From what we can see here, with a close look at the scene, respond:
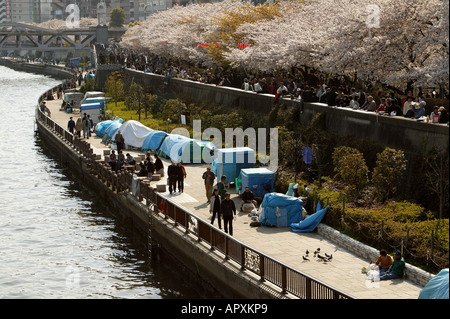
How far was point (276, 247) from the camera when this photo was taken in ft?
79.8

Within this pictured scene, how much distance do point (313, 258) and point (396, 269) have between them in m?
2.96

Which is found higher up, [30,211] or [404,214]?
[404,214]

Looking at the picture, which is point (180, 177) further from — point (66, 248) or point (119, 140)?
point (119, 140)

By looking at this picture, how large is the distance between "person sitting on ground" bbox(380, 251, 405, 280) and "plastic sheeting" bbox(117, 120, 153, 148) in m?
26.5

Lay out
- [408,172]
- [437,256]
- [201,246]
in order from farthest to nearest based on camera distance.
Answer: [408,172], [201,246], [437,256]

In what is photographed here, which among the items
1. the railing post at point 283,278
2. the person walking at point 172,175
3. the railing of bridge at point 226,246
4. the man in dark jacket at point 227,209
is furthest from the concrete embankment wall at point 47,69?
the railing post at point 283,278

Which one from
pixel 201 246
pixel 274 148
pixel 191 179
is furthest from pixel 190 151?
pixel 201 246

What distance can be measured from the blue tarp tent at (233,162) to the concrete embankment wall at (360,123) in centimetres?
381

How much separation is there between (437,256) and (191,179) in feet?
55.8

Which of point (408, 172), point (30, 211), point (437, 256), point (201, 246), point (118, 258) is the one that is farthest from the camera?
point (30, 211)

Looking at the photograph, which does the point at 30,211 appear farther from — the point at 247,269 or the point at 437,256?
the point at 437,256

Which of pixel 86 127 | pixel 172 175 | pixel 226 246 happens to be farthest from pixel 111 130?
pixel 226 246

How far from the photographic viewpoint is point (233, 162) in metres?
33.0

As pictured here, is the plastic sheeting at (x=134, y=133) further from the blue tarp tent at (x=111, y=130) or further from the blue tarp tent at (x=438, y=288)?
the blue tarp tent at (x=438, y=288)
